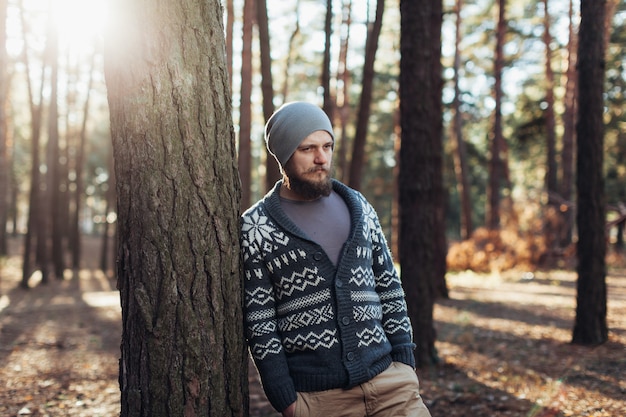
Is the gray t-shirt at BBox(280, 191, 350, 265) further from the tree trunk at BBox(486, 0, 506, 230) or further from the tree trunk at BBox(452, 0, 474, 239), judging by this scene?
the tree trunk at BBox(452, 0, 474, 239)

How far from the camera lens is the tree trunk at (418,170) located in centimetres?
676

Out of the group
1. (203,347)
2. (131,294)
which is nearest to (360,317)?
(203,347)

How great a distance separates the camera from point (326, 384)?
9.56ft

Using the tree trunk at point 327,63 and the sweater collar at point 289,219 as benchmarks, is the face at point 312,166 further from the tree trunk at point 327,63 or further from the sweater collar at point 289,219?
the tree trunk at point 327,63

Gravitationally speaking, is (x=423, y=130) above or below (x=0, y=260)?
above

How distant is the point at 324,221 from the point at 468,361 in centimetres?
484

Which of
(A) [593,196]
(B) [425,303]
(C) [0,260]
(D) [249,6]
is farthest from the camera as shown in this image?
(C) [0,260]

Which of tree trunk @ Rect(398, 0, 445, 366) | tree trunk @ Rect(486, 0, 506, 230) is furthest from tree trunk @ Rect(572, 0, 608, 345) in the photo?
tree trunk @ Rect(486, 0, 506, 230)

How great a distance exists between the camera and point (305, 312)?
2.96 meters

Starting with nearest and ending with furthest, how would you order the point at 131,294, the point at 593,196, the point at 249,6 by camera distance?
the point at 131,294 < the point at 593,196 < the point at 249,6

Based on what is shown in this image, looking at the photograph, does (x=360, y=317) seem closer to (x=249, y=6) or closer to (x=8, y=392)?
(x=8, y=392)

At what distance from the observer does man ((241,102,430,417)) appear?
2920 mm

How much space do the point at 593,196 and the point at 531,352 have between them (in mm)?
2060

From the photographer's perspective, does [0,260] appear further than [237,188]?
Yes
